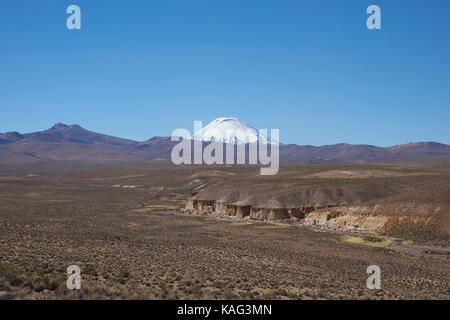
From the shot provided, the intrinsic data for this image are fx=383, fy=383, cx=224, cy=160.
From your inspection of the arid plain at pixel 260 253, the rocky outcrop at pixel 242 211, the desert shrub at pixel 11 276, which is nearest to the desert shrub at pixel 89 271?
the arid plain at pixel 260 253

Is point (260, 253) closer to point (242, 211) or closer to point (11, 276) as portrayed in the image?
point (11, 276)

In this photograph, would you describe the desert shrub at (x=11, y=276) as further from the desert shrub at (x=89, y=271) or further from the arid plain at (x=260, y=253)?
the desert shrub at (x=89, y=271)

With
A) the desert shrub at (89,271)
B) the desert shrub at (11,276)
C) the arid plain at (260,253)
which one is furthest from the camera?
the desert shrub at (89,271)

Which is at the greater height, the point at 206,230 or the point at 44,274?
the point at 44,274

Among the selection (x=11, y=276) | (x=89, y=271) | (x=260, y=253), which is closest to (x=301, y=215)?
(x=260, y=253)

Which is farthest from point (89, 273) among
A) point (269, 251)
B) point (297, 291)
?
point (269, 251)

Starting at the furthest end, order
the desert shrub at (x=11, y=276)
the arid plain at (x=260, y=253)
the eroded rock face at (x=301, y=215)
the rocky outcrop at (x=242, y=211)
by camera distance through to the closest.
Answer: the rocky outcrop at (x=242, y=211), the eroded rock face at (x=301, y=215), the arid plain at (x=260, y=253), the desert shrub at (x=11, y=276)
